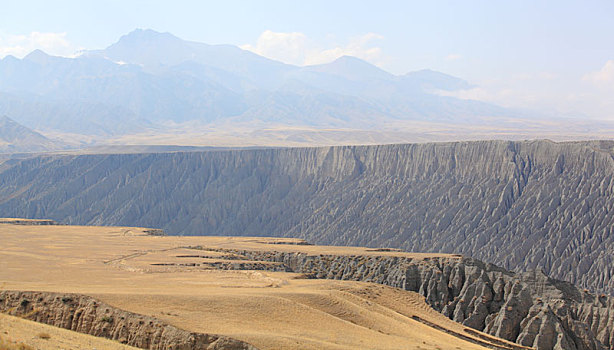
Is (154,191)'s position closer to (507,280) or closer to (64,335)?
(507,280)

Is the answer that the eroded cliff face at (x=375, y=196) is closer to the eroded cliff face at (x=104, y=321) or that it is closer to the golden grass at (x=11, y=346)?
the eroded cliff face at (x=104, y=321)

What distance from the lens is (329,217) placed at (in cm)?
11138

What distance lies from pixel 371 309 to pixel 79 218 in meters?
97.5

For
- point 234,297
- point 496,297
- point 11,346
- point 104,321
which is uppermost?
point 11,346

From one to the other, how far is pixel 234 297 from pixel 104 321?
591 cm

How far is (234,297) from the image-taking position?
33000 mm

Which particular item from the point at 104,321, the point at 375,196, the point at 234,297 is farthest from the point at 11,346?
the point at 375,196

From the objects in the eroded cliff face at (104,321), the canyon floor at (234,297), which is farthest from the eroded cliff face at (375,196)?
the eroded cliff face at (104,321)

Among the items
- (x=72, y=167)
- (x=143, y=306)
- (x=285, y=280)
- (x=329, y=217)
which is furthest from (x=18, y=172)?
(x=143, y=306)

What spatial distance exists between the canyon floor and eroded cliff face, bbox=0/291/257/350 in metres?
0.49

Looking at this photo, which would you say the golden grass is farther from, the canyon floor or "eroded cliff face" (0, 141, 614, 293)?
"eroded cliff face" (0, 141, 614, 293)

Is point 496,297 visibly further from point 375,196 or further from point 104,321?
point 375,196

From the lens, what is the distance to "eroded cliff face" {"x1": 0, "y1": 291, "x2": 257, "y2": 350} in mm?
27375

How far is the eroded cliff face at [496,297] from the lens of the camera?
4262 centimetres
